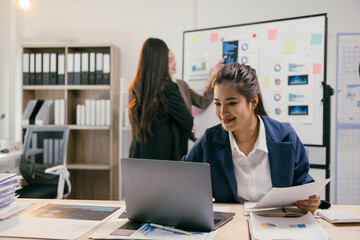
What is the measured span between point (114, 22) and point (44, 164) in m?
1.69

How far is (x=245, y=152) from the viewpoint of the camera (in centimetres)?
152

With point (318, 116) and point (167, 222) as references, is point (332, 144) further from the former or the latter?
point (167, 222)

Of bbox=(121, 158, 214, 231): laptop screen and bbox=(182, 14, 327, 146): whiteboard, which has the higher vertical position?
bbox=(182, 14, 327, 146): whiteboard

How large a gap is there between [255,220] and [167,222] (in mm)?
269

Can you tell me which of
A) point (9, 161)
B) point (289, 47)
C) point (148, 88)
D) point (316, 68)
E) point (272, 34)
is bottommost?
point (9, 161)

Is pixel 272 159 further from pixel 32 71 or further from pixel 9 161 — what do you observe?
pixel 32 71

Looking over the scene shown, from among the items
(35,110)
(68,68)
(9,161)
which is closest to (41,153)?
(9,161)

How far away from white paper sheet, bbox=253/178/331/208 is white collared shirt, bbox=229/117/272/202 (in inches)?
8.8

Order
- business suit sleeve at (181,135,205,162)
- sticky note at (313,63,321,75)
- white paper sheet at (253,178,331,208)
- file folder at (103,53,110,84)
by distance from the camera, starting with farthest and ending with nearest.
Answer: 1. file folder at (103,53,110,84)
2. sticky note at (313,63,321,75)
3. business suit sleeve at (181,135,205,162)
4. white paper sheet at (253,178,331,208)

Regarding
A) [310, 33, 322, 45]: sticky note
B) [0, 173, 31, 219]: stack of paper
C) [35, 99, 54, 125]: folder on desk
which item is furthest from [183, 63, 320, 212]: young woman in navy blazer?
[35, 99, 54, 125]: folder on desk

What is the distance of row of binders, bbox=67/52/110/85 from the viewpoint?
11.9 feet

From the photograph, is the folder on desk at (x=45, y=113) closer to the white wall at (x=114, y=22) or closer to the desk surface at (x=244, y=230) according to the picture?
the white wall at (x=114, y=22)

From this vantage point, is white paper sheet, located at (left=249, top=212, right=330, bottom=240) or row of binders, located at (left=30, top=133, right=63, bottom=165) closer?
white paper sheet, located at (left=249, top=212, right=330, bottom=240)

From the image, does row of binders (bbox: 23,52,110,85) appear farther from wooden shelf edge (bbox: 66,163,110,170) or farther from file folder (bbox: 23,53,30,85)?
wooden shelf edge (bbox: 66,163,110,170)
